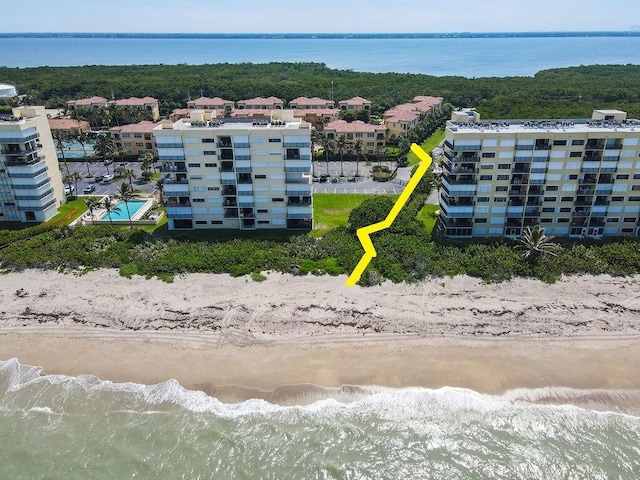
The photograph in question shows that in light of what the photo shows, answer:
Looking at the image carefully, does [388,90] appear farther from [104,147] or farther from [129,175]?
[129,175]

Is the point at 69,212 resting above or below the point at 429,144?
below

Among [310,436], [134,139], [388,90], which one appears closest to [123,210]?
[134,139]

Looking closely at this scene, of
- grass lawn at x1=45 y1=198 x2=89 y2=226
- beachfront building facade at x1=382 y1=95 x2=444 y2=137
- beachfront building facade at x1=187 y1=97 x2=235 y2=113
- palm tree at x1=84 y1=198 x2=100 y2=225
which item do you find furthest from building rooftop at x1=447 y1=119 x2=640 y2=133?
beachfront building facade at x1=187 y1=97 x2=235 y2=113

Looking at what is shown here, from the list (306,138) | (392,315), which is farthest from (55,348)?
(306,138)

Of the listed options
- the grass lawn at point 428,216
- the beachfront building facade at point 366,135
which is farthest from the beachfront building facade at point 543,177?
the beachfront building facade at point 366,135

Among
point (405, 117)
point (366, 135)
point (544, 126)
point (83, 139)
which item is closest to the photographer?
point (544, 126)

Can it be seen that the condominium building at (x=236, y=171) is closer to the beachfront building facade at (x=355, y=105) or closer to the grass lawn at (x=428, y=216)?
the grass lawn at (x=428, y=216)
